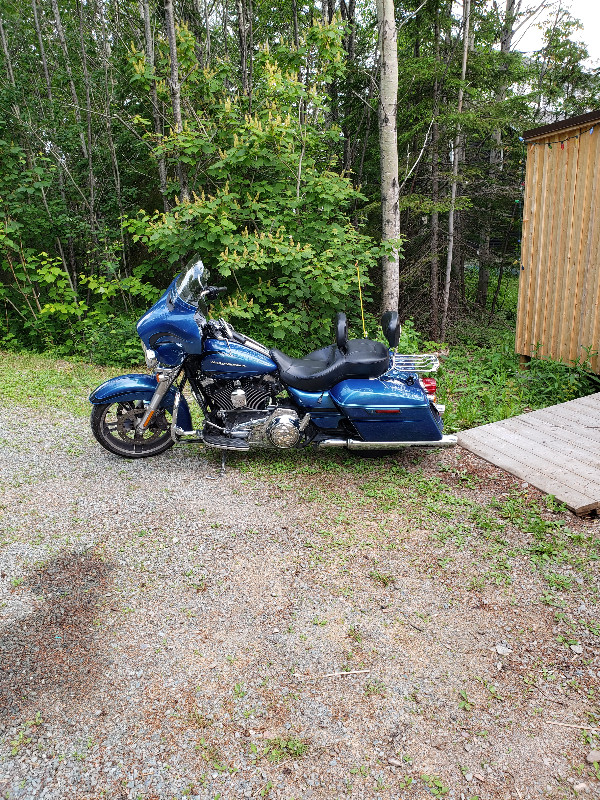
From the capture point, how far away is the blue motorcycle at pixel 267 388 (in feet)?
13.9

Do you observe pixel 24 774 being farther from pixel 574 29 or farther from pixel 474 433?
pixel 574 29

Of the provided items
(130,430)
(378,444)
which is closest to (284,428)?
(378,444)

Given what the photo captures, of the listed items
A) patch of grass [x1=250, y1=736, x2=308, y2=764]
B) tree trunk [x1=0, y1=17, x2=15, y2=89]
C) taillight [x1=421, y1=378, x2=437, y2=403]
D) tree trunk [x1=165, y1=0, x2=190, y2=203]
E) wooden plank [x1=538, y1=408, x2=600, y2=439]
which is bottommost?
patch of grass [x1=250, y1=736, x2=308, y2=764]

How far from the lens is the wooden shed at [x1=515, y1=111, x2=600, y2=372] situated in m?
5.93

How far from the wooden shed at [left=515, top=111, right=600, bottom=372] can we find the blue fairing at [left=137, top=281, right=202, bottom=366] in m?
4.20

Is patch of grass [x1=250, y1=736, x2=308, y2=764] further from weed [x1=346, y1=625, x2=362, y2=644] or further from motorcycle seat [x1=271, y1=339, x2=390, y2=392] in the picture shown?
motorcycle seat [x1=271, y1=339, x2=390, y2=392]

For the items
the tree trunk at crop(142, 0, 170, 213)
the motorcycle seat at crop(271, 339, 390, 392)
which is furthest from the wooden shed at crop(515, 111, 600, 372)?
the tree trunk at crop(142, 0, 170, 213)

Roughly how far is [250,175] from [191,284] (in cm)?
354

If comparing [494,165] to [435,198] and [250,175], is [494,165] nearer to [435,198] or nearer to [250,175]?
[435,198]

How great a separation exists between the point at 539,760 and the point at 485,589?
103 centimetres

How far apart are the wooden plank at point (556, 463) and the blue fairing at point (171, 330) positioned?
2659 mm

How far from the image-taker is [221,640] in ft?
9.02

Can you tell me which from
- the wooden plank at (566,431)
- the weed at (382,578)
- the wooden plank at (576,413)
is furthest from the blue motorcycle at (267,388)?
the wooden plank at (576,413)

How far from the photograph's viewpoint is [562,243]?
20.7 ft
